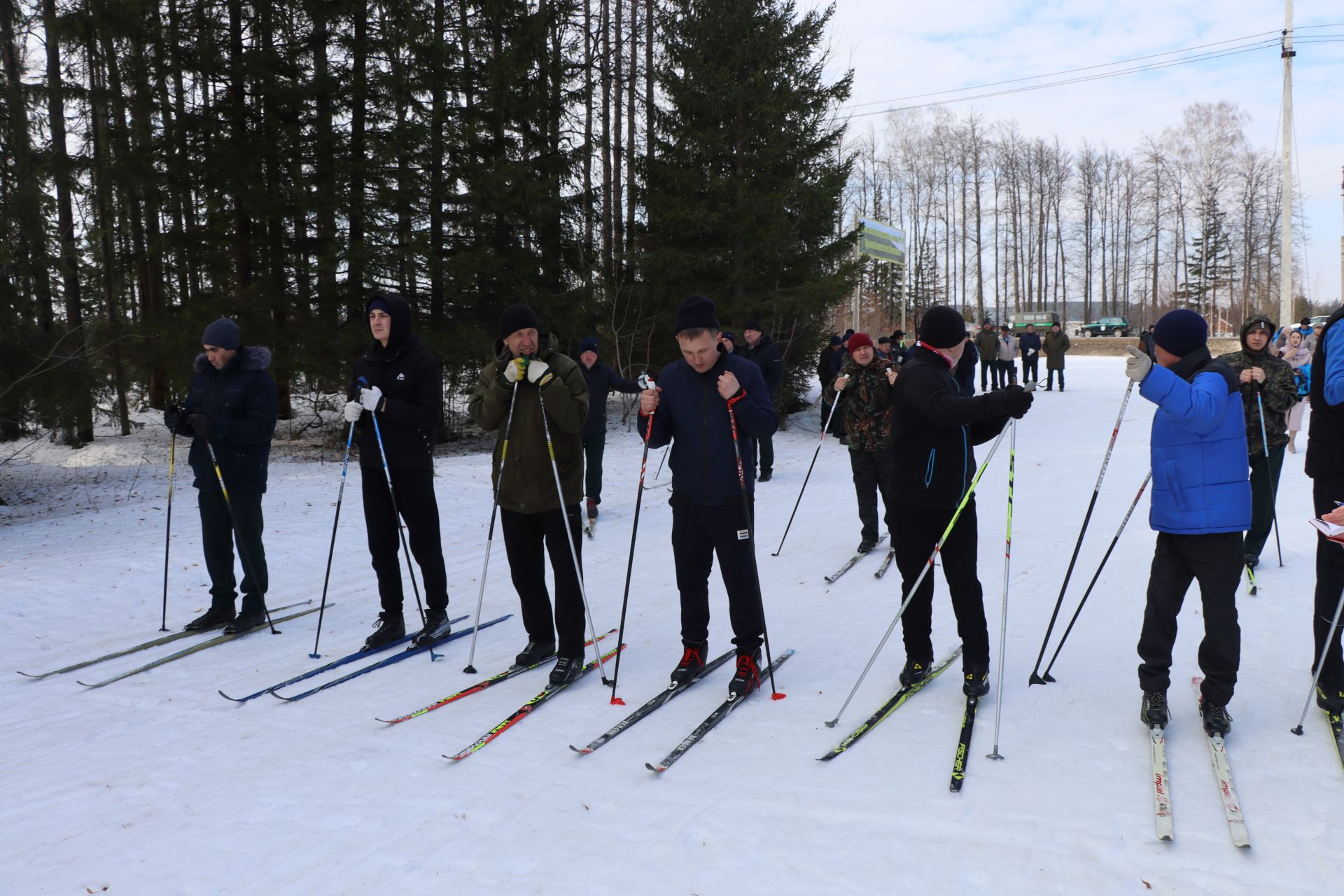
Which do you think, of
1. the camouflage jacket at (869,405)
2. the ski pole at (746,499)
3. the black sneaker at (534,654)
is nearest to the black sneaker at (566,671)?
the black sneaker at (534,654)

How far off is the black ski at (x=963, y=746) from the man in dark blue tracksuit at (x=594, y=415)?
17.4 feet

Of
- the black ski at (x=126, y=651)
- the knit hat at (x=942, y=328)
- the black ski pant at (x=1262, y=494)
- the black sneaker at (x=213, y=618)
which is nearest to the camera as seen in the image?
the knit hat at (x=942, y=328)

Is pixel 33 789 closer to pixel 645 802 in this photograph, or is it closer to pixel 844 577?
pixel 645 802

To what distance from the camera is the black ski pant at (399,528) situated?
512 cm

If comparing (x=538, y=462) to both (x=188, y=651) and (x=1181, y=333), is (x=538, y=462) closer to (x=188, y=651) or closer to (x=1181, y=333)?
(x=188, y=651)

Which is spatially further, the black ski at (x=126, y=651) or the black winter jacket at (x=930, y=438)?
the black ski at (x=126, y=651)

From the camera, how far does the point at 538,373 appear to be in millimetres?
4426

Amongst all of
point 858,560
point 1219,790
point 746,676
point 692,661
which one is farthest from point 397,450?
point 1219,790

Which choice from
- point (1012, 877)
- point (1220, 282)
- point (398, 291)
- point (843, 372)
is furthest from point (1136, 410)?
point (1220, 282)

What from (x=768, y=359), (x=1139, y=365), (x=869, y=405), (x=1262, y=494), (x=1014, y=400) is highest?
(x=768, y=359)

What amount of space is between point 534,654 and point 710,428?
1674 millimetres

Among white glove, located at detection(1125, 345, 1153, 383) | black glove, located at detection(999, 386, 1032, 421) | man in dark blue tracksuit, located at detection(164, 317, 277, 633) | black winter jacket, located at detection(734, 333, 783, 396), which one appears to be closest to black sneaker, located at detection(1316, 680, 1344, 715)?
white glove, located at detection(1125, 345, 1153, 383)

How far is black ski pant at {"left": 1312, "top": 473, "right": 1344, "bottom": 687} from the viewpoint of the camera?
146 inches

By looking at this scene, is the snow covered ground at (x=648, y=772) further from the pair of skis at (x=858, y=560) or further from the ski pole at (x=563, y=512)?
the ski pole at (x=563, y=512)
